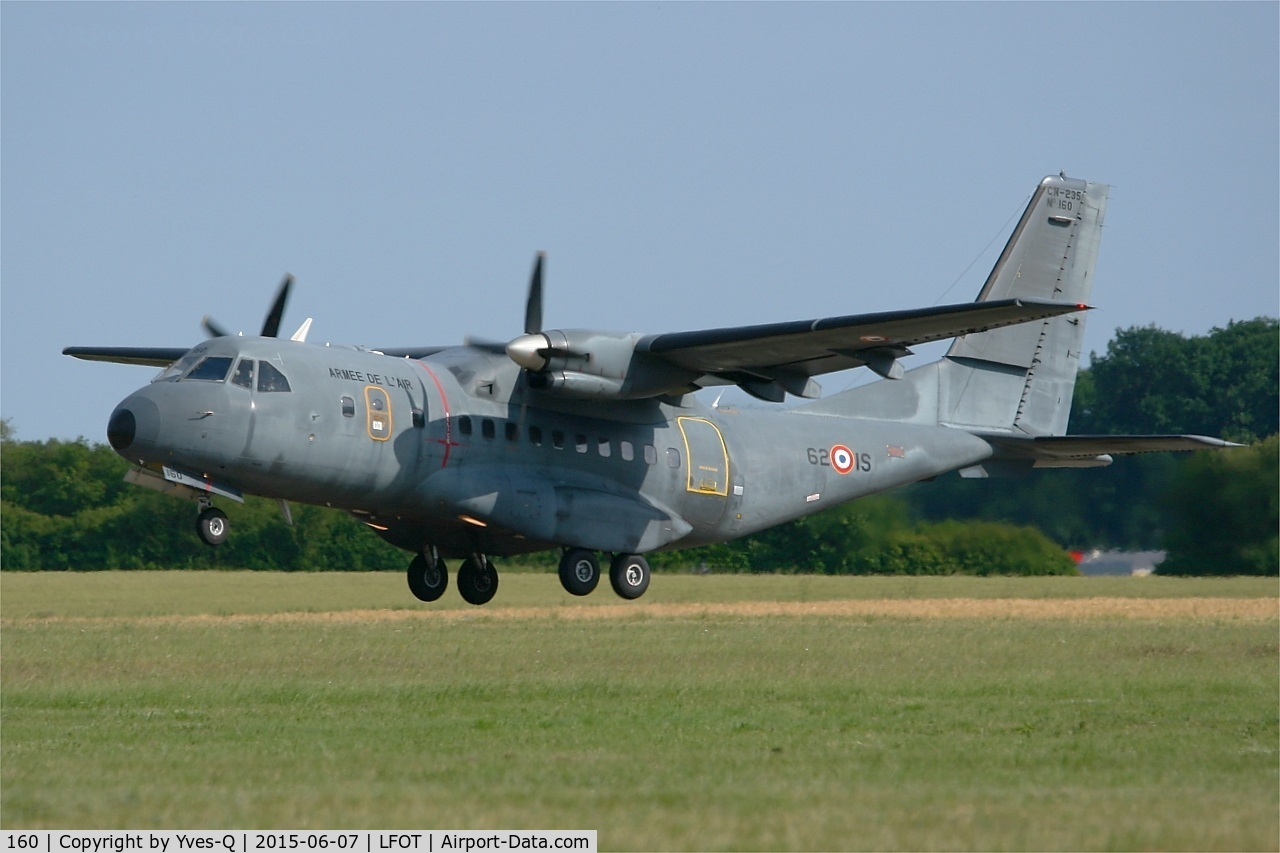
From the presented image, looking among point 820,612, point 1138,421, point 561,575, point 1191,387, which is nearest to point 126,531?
point 820,612

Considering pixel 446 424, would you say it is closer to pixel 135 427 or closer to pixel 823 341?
pixel 135 427

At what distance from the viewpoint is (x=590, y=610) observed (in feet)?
115

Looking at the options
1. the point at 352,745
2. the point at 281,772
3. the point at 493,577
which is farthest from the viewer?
the point at 493,577

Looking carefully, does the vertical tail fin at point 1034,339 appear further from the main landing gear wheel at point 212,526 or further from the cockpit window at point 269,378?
the main landing gear wheel at point 212,526

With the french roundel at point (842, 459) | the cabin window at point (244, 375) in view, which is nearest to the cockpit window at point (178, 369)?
the cabin window at point (244, 375)

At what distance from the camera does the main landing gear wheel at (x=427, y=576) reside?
2117cm

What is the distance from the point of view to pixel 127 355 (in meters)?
22.7

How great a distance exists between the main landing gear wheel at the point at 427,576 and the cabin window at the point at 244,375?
426 cm

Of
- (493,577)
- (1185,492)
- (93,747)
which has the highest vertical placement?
(1185,492)

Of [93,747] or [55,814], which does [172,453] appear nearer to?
[93,747]

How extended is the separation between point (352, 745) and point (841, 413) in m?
9.86

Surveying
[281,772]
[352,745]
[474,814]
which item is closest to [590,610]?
[352,745]

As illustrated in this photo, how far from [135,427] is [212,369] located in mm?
1137

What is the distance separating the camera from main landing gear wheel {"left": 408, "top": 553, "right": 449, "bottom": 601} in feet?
69.5
